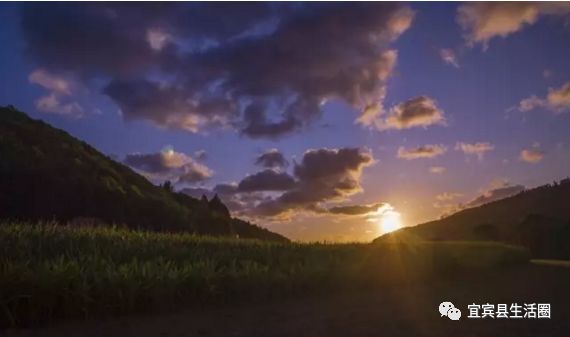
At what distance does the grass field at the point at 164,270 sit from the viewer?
8.90 meters

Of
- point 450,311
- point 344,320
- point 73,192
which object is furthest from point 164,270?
point 73,192

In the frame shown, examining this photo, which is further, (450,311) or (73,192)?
(73,192)

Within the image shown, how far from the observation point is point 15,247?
11.6 metres

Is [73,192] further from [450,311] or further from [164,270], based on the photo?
[450,311]

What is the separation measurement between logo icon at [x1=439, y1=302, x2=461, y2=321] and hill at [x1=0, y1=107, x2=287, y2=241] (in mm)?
17011

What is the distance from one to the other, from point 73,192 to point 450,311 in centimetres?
2985

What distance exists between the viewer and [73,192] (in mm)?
35531

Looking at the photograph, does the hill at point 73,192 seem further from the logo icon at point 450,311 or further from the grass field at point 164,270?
the logo icon at point 450,311

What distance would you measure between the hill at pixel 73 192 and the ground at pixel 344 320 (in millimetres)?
15491

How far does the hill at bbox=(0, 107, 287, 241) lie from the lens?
32.9 metres

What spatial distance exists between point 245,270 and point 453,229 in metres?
23.8

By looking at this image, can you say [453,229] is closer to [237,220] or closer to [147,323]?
[237,220]

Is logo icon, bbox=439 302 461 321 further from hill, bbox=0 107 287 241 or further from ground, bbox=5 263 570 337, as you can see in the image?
hill, bbox=0 107 287 241

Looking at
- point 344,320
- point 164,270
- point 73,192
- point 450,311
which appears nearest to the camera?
point 344,320
